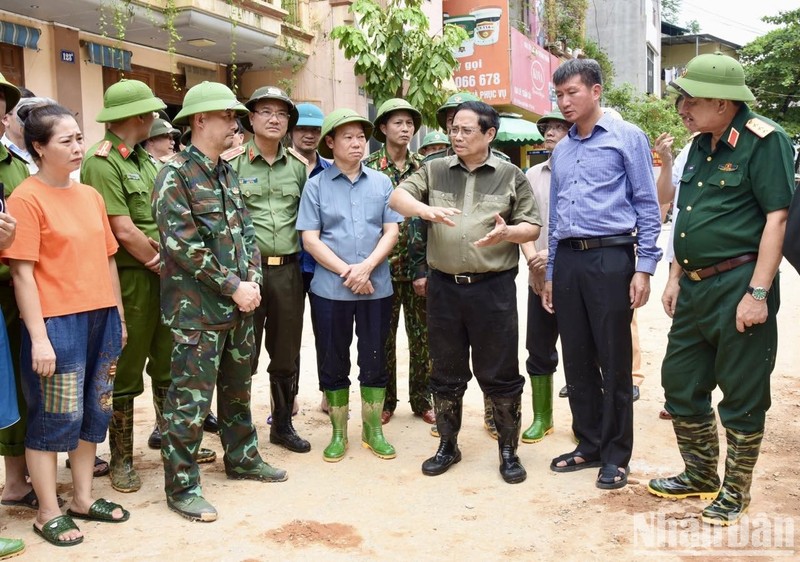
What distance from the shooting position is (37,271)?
11.5 feet

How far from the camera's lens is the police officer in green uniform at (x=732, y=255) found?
347 centimetres

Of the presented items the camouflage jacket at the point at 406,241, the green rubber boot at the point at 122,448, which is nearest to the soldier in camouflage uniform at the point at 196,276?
the green rubber boot at the point at 122,448

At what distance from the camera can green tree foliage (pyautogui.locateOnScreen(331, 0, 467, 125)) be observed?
7.40 metres

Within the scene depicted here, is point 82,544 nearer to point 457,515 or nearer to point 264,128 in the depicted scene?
point 457,515

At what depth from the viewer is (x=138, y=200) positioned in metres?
4.26

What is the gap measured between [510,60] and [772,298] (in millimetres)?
15728

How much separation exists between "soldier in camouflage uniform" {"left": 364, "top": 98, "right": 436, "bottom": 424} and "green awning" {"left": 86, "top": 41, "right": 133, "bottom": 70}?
19.5ft

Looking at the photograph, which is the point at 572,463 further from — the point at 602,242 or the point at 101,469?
the point at 101,469

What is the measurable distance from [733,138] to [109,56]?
28.8 feet

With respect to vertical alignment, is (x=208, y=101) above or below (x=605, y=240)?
above

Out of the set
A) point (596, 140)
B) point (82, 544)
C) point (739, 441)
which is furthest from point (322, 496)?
point (596, 140)

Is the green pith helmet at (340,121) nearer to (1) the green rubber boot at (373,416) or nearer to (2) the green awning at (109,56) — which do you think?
(1) the green rubber boot at (373,416)

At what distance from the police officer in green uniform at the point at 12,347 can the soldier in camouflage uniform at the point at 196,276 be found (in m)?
0.73

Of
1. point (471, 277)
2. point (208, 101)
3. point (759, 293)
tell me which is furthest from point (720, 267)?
point (208, 101)
